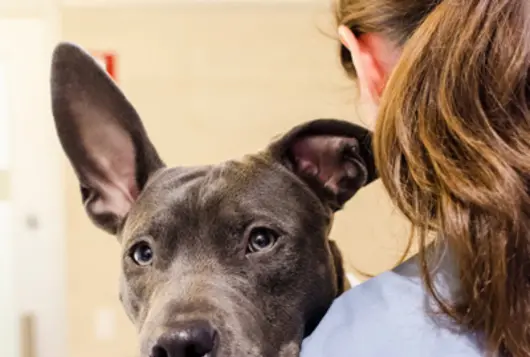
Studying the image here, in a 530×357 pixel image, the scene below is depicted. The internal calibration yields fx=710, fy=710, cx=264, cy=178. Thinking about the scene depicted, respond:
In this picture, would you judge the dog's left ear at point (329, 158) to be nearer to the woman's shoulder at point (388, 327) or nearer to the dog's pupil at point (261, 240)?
the dog's pupil at point (261, 240)

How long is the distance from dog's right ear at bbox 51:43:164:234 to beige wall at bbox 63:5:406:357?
60.9 inches

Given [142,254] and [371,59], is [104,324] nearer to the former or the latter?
[142,254]

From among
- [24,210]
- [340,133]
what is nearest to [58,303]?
[24,210]

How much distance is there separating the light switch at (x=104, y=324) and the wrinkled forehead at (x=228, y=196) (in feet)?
5.74

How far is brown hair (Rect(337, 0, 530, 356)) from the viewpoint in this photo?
0.66m

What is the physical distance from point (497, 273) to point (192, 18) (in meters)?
2.18

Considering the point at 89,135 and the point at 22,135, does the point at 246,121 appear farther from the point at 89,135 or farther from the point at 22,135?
the point at 89,135

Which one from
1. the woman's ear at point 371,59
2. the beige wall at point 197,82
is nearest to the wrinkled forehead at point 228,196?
the woman's ear at point 371,59

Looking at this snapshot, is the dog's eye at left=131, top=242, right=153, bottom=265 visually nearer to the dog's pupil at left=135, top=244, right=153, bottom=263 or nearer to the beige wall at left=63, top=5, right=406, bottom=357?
the dog's pupil at left=135, top=244, right=153, bottom=263

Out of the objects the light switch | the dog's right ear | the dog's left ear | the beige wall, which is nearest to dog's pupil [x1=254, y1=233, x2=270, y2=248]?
the dog's left ear

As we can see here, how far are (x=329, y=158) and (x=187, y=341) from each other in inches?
15.1

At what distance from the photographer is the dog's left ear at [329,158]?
100cm

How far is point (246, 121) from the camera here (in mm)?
2680

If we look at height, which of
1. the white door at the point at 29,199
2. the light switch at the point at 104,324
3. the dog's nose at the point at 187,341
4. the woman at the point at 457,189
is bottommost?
the light switch at the point at 104,324
